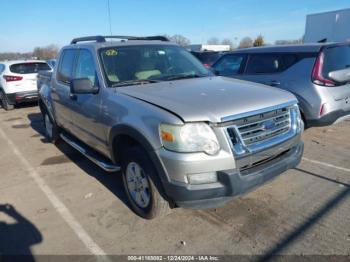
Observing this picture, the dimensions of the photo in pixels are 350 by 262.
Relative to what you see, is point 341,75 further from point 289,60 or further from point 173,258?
point 173,258

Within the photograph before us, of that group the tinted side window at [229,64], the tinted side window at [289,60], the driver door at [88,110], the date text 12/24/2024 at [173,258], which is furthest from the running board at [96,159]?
the tinted side window at [289,60]

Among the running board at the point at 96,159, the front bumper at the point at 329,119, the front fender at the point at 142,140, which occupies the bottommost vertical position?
the running board at the point at 96,159

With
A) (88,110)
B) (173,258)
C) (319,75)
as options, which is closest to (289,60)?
(319,75)

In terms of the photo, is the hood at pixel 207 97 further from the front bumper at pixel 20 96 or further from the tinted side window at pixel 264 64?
the front bumper at pixel 20 96

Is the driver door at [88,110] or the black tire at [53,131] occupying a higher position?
the driver door at [88,110]

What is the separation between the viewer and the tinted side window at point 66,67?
508 centimetres

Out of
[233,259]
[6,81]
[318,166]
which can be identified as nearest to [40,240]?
[233,259]

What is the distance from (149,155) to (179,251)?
95cm

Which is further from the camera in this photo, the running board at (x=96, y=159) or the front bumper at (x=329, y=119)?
the front bumper at (x=329, y=119)

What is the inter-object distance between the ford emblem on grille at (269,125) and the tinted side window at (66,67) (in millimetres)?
3276

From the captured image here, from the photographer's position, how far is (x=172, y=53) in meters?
4.62

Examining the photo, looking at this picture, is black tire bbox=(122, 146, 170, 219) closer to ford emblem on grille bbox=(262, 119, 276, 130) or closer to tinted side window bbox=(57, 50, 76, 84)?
ford emblem on grille bbox=(262, 119, 276, 130)

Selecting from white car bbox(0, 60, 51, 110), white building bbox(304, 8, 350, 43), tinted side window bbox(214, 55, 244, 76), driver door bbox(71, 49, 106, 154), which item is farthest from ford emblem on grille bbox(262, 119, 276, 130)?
white building bbox(304, 8, 350, 43)

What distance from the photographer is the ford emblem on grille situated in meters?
3.14
